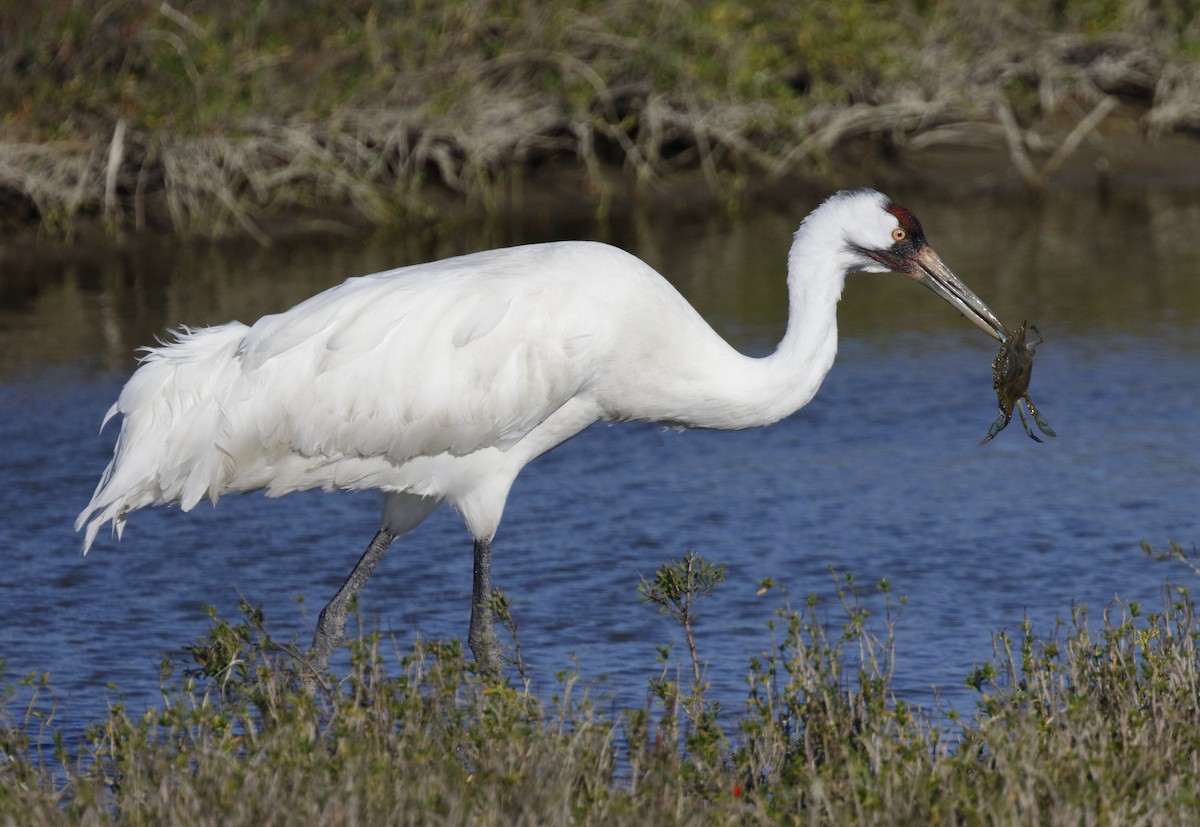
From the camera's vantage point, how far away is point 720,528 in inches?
302

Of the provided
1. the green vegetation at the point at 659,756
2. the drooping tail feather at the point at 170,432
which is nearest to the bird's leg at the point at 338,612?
the drooping tail feather at the point at 170,432

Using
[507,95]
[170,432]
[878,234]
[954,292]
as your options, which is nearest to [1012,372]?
[954,292]

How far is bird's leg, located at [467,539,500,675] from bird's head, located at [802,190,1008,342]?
1316 mm

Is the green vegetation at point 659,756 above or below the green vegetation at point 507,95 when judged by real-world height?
below

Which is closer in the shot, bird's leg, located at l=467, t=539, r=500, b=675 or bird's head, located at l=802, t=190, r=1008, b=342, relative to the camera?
bird's head, located at l=802, t=190, r=1008, b=342

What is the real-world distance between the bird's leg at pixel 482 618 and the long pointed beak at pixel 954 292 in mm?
1454

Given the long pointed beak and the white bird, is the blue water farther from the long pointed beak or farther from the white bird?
the long pointed beak

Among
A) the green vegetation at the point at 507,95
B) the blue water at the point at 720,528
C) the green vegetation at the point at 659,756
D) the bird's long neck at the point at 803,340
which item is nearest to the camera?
the green vegetation at the point at 659,756

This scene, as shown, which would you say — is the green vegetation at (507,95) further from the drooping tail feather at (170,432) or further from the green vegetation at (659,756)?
the green vegetation at (659,756)

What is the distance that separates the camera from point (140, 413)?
18.4 ft

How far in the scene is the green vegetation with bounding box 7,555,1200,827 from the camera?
3.78m

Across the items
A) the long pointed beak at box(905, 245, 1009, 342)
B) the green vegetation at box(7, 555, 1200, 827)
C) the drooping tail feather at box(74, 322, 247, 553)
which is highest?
the long pointed beak at box(905, 245, 1009, 342)

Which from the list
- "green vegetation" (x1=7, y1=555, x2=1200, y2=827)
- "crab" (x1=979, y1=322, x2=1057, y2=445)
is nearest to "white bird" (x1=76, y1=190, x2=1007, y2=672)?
"crab" (x1=979, y1=322, x2=1057, y2=445)

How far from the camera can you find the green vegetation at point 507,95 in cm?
1177
